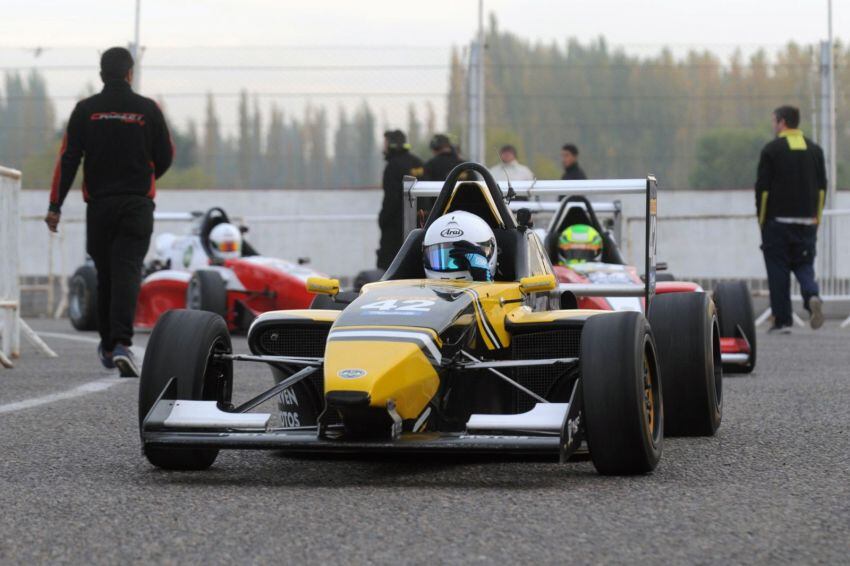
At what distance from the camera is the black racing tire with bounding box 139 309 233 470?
5.89 m

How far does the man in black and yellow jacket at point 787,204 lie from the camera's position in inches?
599

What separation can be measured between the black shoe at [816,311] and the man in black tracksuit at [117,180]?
7440 millimetres

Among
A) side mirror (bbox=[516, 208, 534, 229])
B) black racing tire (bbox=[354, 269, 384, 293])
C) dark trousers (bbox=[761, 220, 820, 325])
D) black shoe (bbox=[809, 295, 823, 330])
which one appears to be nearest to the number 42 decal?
side mirror (bbox=[516, 208, 534, 229])

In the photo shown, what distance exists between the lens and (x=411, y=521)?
478 centimetres

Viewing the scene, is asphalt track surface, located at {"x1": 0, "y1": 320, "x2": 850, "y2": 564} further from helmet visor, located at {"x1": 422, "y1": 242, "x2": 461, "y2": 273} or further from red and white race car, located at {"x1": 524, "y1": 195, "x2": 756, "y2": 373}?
red and white race car, located at {"x1": 524, "y1": 195, "x2": 756, "y2": 373}

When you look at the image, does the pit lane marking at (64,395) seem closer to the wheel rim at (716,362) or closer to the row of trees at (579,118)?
the wheel rim at (716,362)

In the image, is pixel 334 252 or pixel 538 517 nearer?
pixel 538 517

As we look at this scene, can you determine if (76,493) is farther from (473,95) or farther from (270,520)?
(473,95)

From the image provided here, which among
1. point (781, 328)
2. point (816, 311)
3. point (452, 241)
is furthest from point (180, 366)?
point (816, 311)

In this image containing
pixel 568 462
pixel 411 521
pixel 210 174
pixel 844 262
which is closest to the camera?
pixel 411 521

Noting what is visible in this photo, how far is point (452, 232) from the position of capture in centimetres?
684

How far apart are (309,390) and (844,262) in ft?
46.4

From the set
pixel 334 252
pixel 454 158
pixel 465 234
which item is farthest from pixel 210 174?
pixel 465 234

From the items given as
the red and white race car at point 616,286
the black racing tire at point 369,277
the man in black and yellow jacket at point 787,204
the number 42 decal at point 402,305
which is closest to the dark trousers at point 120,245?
the red and white race car at point 616,286
